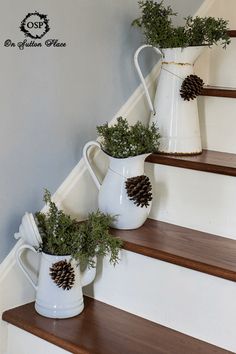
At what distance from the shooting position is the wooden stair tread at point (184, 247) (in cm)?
127

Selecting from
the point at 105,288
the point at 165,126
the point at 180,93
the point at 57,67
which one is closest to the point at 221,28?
the point at 180,93

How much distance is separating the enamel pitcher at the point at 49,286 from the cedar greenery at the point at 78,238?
23 mm

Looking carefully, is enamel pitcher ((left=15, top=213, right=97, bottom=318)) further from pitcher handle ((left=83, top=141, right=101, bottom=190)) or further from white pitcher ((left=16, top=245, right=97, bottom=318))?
pitcher handle ((left=83, top=141, right=101, bottom=190))

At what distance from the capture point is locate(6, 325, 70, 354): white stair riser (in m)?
1.36

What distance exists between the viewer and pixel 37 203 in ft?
4.91

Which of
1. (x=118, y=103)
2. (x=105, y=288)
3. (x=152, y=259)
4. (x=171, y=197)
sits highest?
(x=118, y=103)

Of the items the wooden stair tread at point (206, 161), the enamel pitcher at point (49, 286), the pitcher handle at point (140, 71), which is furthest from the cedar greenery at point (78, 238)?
the pitcher handle at point (140, 71)

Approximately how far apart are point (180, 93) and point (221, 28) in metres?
0.22

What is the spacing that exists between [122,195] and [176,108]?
0.33 m

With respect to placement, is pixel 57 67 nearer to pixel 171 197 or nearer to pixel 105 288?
pixel 171 197

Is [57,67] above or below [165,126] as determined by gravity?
above

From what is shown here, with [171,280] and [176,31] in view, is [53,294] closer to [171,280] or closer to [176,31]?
[171,280]

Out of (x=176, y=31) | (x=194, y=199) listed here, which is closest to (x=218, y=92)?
(x=176, y=31)

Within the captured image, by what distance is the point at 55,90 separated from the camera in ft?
4.90
